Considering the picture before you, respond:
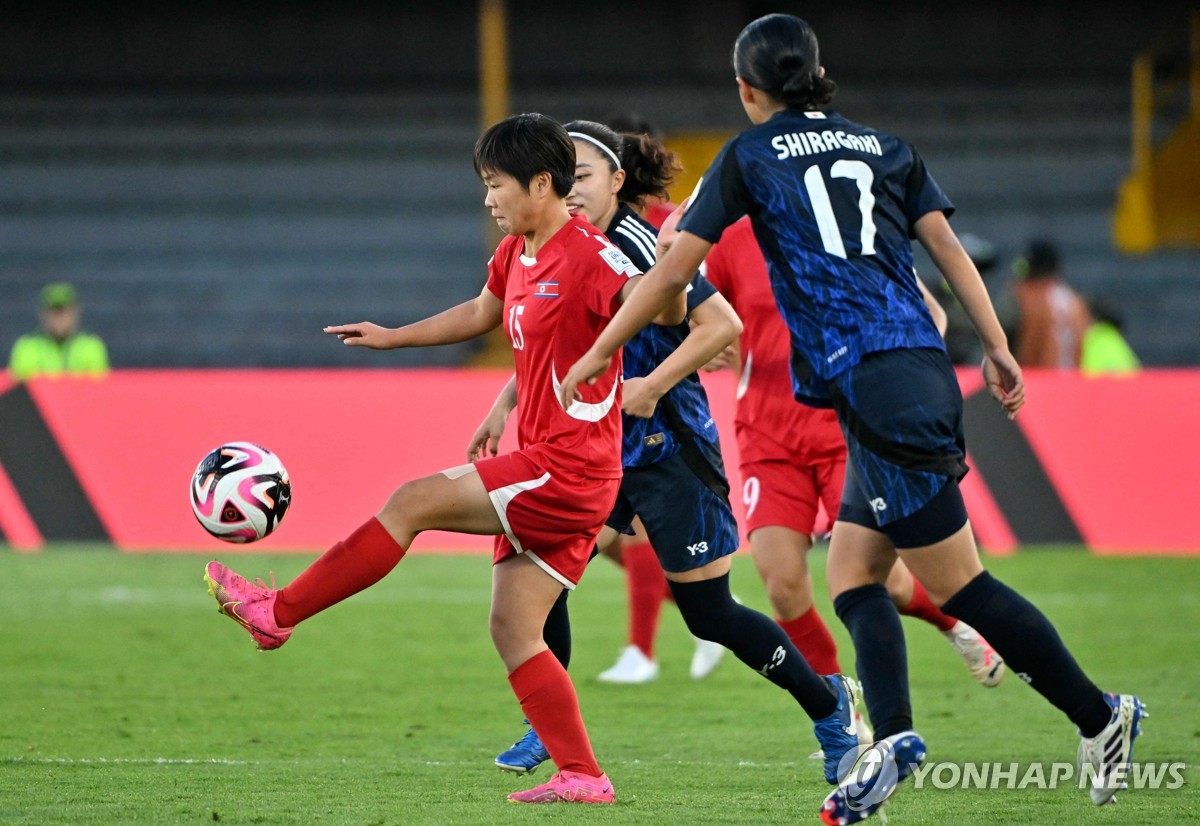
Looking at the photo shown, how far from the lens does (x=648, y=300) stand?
420 cm

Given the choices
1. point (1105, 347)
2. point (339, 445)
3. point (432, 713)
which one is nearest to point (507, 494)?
point (432, 713)

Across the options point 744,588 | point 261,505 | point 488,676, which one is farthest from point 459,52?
point 261,505

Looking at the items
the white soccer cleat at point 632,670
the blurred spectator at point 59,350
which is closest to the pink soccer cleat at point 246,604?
the white soccer cleat at point 632,670

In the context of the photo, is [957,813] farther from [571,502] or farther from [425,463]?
[425,463]

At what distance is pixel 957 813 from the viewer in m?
4.58

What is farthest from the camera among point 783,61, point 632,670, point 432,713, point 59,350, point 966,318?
point 59,350

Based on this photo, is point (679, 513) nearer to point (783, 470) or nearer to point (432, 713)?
point (783, 470)

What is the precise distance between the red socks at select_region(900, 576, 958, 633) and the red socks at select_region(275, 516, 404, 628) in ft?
7.14

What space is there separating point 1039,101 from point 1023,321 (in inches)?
329

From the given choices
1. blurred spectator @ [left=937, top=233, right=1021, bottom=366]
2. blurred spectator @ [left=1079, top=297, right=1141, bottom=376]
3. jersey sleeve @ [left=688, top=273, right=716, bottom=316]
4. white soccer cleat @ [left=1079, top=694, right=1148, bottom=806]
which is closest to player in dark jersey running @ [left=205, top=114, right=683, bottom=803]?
jersey sleeve @ [left=688, top=273, right=716, bottom=316]

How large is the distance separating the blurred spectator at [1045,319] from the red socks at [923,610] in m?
8.26

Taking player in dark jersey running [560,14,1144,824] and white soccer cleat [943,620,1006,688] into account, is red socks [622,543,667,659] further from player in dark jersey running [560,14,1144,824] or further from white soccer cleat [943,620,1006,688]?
player in dark jersey running [560,14,1144,824]

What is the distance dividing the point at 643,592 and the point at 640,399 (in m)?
2.94

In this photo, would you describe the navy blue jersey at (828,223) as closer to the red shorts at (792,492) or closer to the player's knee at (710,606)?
the player's knee at (710,606)
